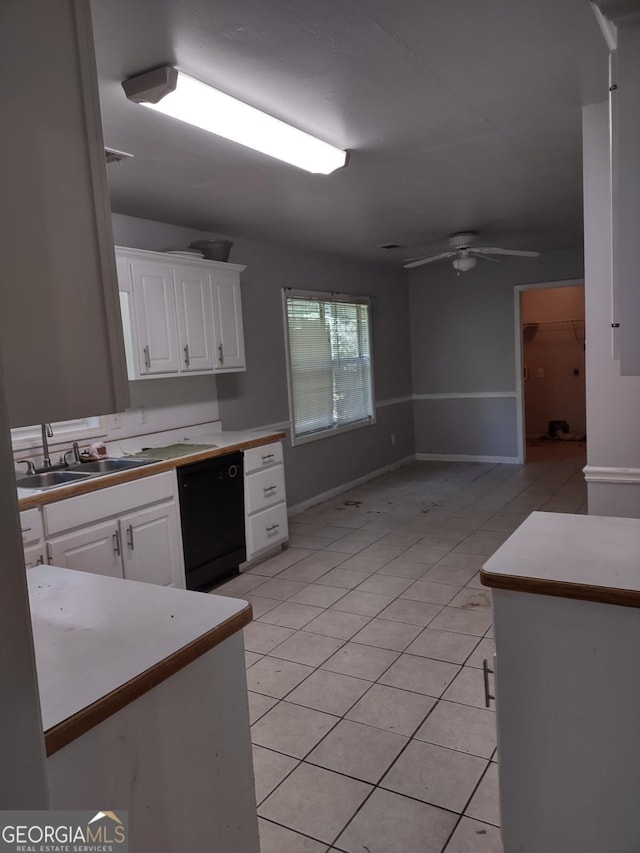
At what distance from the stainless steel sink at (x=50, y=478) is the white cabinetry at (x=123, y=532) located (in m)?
0.25

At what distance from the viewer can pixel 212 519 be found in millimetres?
3918

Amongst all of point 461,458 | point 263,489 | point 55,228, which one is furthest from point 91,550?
point 461,458

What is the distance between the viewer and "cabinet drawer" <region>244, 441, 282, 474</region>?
13.9 feet

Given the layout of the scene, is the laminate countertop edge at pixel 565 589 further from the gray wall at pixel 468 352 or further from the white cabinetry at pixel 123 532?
the gray wall at pixel 468 352

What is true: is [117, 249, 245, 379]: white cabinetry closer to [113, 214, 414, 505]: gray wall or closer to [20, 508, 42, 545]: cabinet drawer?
[113, 214, 414, 505]: gray wall

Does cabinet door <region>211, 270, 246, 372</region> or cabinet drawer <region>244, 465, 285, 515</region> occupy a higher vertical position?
cabinet door <region>211, 270, 246, 372</region>

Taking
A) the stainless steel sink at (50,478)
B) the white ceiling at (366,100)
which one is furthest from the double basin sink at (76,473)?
the white ceiling at (366,100)

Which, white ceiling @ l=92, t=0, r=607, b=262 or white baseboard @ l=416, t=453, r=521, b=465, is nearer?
white ceiling @ l=92, t=0, r=607, b=262

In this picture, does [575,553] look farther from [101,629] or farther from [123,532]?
[123,532]

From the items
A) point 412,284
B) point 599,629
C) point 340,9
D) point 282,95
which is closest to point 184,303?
point 282,95

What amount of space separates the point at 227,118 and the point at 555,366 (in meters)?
7.83

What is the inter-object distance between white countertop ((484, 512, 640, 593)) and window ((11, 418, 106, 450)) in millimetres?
2438

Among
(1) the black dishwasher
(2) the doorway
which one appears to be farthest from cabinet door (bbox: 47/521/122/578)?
(2) the doorway

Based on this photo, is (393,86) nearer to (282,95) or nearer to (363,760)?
(282,95)
